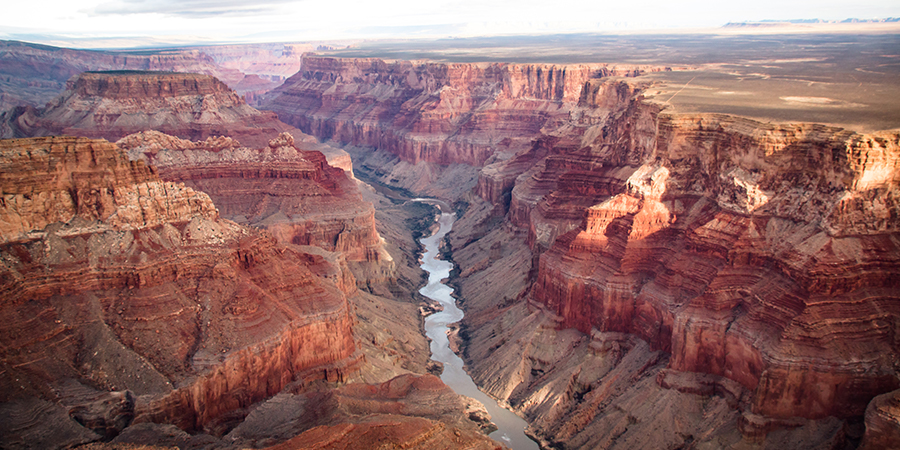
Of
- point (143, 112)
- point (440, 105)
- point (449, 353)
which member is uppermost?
point (143, 112)

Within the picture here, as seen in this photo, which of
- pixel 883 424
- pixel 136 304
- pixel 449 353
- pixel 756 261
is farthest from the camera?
pixel 449 353

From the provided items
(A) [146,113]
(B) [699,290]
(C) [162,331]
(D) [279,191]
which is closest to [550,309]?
(B) [699,290]

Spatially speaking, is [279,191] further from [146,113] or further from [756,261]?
[756,261]

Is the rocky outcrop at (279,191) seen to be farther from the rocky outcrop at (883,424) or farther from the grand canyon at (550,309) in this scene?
the rocky outcrop at (883,424)

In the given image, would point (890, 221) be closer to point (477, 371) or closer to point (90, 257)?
point (477, 371)

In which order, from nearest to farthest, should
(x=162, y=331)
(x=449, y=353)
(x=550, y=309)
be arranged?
(x=162, y=331) → (x=550, y=309) → (x=449, y=353)

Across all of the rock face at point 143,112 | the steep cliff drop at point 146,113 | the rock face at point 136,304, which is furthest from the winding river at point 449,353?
the rock face at point 143,112
